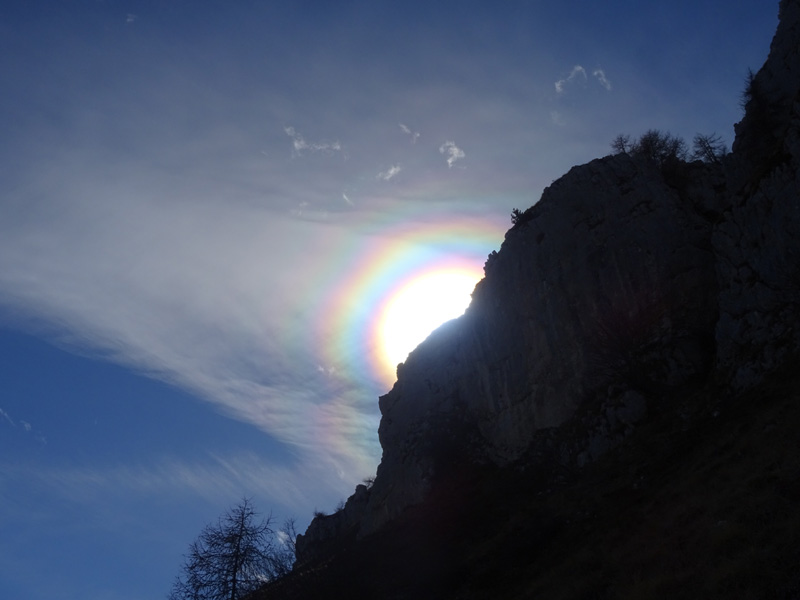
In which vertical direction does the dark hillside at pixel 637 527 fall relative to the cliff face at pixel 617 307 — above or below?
below

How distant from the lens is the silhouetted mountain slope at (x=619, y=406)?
2139 cm

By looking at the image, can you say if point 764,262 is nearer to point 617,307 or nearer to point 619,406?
point 617,307

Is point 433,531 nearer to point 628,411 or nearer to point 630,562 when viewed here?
point 628,411

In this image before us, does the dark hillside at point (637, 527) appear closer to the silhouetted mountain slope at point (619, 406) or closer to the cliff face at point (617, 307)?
the silhouetted mountain slope at point (619, 406)

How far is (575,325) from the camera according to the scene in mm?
43906

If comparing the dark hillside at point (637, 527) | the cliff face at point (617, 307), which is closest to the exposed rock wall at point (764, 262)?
the cliff face at point (617, 307)

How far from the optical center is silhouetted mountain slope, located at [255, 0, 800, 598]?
21.4 meters

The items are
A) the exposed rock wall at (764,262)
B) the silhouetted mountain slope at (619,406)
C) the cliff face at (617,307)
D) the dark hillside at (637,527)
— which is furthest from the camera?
the cliff face at (617,307)

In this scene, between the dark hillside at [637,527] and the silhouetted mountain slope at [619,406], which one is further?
the silhouetted mountain slope at [619,406]

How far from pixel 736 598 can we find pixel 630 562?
21.1ft

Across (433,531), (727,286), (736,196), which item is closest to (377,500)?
(433,531)

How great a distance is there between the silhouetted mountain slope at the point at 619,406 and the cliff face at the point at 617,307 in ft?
0.48

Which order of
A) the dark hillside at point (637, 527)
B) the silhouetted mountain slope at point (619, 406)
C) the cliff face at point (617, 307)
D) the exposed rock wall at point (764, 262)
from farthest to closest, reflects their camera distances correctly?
the cliff face at point (617, 307) → the exposed rock wall at point (764, 262) → the silhouetted mountain slope at point (619, 406) → the dark hillside at point (637, 527)

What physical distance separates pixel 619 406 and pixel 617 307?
27.2 ft
